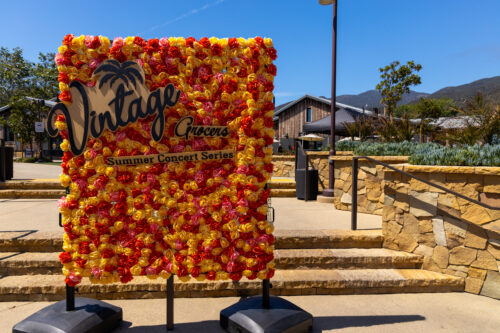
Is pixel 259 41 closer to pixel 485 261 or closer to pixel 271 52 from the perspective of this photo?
pixel 271 52

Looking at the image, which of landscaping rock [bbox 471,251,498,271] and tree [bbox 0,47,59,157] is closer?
landscaping rock [bbox 471,251,498,271]

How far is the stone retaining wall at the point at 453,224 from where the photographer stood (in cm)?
331

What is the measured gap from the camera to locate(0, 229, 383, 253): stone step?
12.6 ft

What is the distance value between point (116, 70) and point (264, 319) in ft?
7.88

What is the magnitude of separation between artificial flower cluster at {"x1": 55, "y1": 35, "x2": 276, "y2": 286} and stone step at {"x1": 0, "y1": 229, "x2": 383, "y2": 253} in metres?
1.36

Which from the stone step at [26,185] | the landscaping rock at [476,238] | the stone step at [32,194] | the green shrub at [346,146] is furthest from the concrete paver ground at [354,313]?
the stone step at [26,185]

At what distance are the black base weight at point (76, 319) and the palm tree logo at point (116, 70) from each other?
193cm

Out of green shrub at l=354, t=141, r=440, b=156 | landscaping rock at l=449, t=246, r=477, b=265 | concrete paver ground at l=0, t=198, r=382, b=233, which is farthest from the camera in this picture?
green shrub at l=354, t=141, r=440, b=156

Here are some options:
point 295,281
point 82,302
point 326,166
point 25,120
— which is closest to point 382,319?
point 295,281

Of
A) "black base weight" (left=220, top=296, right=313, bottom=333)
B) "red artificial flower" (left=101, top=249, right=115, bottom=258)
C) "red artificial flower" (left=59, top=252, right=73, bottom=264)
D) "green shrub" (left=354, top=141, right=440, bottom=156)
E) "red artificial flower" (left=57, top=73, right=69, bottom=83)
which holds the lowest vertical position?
"black base weight" (left=220, top=296, right=313, bottom=333)

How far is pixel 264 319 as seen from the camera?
263 cm

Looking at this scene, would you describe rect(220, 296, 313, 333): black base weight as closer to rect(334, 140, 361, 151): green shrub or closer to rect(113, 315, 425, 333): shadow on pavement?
rect(113, 315, 425, 333): shadow on pavement

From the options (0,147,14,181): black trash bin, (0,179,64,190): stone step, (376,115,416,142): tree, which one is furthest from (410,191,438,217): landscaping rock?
(0,147,14,181): black trash bin

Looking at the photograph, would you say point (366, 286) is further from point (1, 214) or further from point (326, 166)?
point (1, 214)
